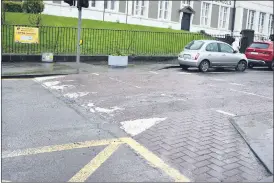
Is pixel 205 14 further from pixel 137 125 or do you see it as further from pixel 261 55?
pixel 137 125

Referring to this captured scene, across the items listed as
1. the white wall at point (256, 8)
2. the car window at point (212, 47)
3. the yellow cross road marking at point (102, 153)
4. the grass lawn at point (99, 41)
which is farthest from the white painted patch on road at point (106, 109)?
the white wall at point (256, 8)

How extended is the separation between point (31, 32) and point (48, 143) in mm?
11325

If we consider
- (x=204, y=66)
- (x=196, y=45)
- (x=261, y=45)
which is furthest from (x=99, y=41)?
(x=261, y=45)

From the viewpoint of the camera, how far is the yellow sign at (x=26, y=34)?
51.2 ft

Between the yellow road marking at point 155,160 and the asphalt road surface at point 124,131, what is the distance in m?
0.01

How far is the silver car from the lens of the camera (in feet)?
52.6

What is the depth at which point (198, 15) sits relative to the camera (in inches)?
1854

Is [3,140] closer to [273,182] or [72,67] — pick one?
[273,182]

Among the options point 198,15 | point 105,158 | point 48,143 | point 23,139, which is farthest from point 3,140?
point 198,15

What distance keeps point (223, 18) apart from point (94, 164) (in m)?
48.8

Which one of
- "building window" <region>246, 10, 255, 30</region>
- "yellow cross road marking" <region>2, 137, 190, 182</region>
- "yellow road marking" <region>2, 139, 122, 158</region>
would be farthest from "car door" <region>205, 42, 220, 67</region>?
"building window" <region>246, 10, 255, 30</region>

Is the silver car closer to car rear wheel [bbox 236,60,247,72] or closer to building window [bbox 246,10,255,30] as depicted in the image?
car rear wheel [bbox 236,60,247,72]

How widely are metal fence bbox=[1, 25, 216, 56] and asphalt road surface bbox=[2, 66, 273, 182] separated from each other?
5.93 m

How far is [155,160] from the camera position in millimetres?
5137
